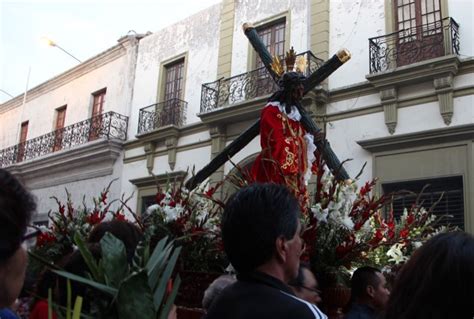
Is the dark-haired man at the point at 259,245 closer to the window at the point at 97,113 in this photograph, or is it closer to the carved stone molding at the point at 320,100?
the carved stone molding at the point at 320,100

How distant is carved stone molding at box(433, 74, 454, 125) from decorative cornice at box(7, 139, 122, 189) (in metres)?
9.55

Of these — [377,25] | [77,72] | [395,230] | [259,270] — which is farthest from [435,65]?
[77,72]

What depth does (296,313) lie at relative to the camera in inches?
54.6

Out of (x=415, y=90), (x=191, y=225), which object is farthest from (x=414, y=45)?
(x=191, y=225)

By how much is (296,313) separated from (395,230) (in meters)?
2.46

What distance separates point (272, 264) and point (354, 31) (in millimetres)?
10069

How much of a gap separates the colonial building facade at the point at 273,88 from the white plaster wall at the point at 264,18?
3 cm

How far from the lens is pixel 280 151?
3926 mm

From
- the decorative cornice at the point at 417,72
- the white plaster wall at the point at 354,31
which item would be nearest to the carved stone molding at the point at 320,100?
the white plaster wall at the point at 354,31

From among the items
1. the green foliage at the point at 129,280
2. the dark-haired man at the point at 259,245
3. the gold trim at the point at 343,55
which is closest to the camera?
the green foliage at the point at 129,280

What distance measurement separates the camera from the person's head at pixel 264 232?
5.36 feet

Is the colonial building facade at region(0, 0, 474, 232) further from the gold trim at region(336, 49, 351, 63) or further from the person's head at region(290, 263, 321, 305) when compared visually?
the person's head at region(290, 263, 321, 305)

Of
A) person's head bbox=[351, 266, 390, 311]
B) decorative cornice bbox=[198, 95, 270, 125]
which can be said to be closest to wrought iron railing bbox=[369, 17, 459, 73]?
decorative cornice bbox=[198, 95, 270, 125]

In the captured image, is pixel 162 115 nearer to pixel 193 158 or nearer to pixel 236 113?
pixel 193 158
